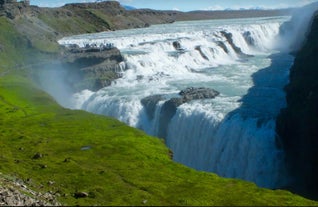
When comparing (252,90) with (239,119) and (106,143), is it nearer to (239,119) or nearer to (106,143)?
(239,119)

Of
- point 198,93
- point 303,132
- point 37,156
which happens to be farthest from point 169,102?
point 37,156

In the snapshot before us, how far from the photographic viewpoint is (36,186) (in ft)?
104

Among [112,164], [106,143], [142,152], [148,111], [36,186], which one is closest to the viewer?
[36,186]

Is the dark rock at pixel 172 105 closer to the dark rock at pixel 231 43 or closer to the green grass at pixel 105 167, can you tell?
the green grass at pixel 105 167

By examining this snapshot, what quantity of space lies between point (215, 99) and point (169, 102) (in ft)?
21.3

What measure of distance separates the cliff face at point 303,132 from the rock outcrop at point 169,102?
14.9m

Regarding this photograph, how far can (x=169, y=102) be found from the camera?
206 feet

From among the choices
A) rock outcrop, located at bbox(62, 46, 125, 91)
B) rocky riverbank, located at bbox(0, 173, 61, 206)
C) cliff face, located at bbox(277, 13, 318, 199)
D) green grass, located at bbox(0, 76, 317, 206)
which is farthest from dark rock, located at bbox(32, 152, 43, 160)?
rock outcrop, located at bbox(62, 46, 125, 91)

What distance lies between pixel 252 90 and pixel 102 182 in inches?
1552

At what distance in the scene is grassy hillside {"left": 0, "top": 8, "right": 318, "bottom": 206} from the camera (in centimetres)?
3084

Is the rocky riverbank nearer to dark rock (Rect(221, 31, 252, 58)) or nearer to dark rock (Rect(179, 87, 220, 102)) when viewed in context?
dark rock (Rect(179, 87, 220, 102))

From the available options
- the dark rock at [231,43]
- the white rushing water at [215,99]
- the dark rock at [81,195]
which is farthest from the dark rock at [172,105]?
the dark rock at [231,43]

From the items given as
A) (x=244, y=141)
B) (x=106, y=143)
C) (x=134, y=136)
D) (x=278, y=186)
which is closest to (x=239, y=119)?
(x=244, y=141)

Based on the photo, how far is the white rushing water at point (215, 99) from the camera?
163 ft
